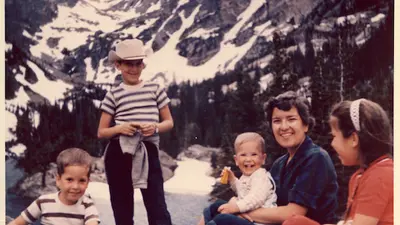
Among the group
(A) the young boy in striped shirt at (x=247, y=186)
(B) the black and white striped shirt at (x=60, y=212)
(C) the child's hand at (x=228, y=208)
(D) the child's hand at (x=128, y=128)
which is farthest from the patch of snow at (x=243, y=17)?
(B) the black and white striped shirt at (x=60, y=212)

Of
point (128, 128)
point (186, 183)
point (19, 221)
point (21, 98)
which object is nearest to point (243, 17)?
point (128, 128)

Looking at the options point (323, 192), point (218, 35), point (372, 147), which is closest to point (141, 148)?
point (218, 35)

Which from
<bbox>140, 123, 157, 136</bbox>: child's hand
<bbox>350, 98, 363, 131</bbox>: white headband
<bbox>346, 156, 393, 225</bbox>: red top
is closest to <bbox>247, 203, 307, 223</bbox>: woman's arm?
<bbox>346, 156, 393, 225</bbox>: red top

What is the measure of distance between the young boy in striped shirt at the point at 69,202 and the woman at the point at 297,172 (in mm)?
963

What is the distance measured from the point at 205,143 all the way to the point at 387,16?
1348 millimetres

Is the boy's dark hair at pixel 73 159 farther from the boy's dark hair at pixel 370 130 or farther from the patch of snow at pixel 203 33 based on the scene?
the boy's dark hair at pixel 370 130

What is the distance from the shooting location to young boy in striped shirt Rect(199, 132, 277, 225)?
364 centimetres

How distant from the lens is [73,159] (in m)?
3.88

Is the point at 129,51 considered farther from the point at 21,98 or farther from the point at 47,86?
the point at 21,98

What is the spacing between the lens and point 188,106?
3979mm

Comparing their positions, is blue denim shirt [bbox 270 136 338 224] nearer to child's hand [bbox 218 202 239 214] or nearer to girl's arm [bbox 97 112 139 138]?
child's hand [bbox 218 202 239 214]

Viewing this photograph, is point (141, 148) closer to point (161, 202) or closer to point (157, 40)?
point (161, 202)

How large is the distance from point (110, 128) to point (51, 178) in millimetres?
531

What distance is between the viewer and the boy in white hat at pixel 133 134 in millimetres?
3883
